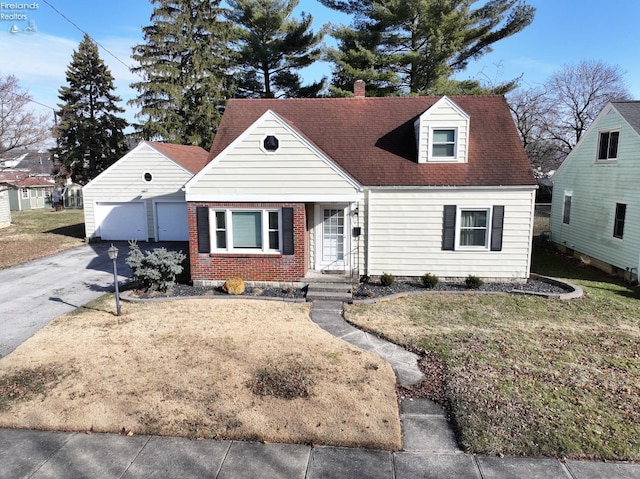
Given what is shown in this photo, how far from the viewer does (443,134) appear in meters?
13.7

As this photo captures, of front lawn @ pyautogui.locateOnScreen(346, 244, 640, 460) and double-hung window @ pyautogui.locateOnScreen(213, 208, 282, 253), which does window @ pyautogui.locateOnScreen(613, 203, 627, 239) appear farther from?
double-hung window @ pyautogui.locateOnScreen(213, 208, 282, 253)

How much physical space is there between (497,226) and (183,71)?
2853 centimetres

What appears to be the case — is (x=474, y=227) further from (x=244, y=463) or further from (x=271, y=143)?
(x=244, y=463)

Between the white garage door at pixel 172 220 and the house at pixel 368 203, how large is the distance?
7538mm

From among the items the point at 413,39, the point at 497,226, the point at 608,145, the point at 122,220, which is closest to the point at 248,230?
the point at 497,226

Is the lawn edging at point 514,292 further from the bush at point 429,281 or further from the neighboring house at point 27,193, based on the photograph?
the neighboring house at point 27,193

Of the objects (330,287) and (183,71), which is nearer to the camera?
(330,287)

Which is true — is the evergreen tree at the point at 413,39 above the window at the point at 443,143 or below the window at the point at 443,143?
above

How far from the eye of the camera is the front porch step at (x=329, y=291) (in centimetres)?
1182

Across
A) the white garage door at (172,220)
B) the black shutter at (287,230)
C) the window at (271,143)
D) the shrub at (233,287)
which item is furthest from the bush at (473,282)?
the white garage door at (172,220)

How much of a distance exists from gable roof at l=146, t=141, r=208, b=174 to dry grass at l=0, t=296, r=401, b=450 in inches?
457

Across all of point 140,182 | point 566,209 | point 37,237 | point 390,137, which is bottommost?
point 37,237

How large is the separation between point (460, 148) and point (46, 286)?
45.5 feet

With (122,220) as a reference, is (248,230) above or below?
above
